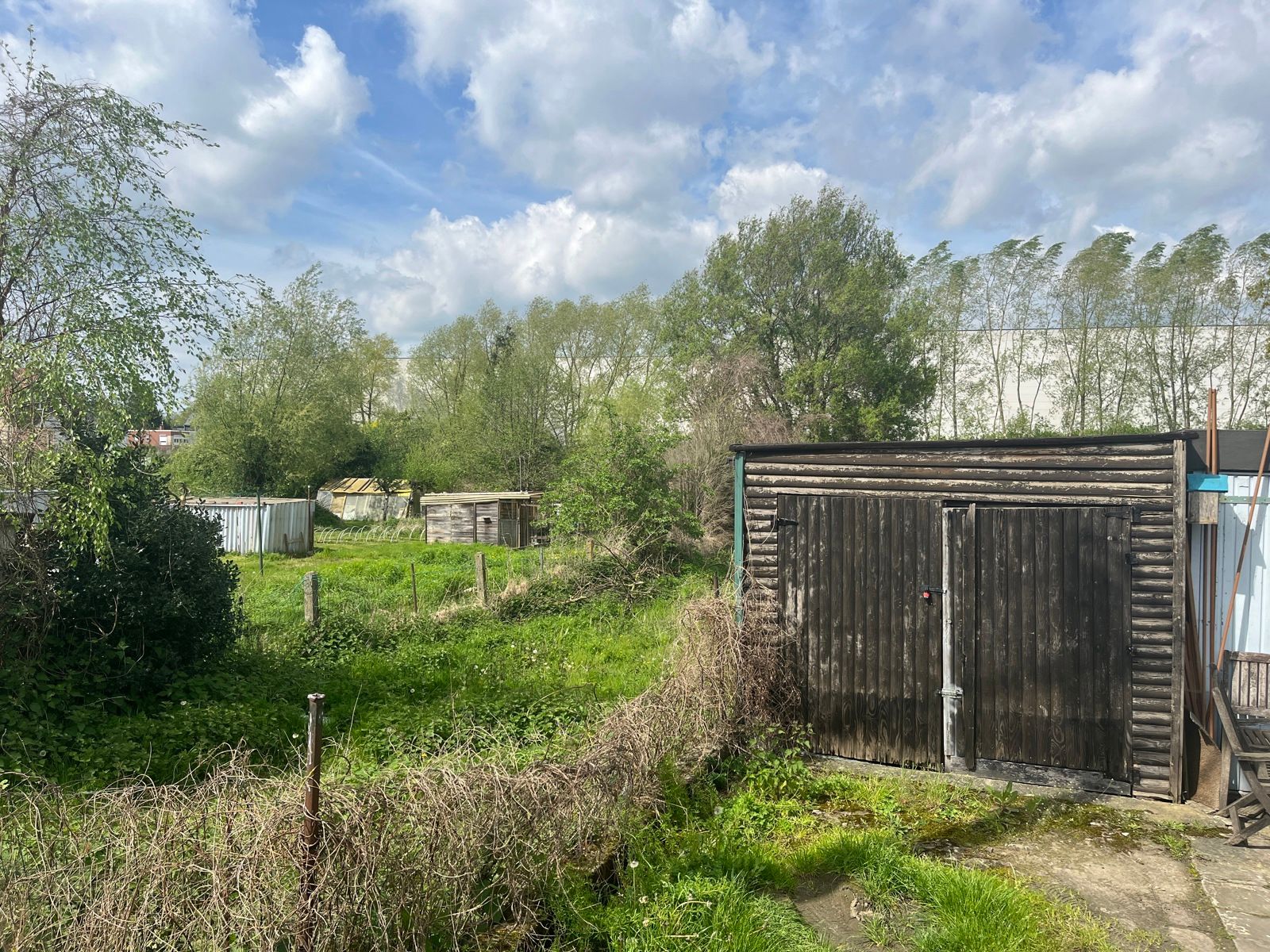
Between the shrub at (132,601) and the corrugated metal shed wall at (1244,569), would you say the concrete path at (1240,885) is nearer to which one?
the corrugated metal shed wall at (1244,569)

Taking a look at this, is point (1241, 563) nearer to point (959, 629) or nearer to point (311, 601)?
point (959, 629)

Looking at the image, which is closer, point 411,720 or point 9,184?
point 9,184

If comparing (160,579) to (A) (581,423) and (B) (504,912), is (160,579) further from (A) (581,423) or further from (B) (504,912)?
(A) (581,423)

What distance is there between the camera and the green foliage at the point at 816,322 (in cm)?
2412

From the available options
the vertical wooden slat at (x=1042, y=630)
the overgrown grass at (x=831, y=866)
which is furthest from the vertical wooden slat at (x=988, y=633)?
the overgrown grass at (x=831, y=866)

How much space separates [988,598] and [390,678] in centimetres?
640

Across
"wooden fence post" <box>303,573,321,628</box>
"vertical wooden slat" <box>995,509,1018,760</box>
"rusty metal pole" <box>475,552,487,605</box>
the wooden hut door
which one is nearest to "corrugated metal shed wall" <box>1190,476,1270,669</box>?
the wooden hut door

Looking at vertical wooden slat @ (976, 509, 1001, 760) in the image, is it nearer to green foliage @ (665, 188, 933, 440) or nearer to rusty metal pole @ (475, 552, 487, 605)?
rusty metal pole @ (475, 552, 487, 605)

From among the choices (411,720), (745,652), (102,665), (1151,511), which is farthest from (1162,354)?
(102,665)

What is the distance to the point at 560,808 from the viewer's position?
3631 mm

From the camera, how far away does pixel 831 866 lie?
446 centimetres

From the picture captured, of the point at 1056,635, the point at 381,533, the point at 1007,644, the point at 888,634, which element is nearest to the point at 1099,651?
the point at 1056,635

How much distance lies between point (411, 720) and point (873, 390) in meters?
20.9

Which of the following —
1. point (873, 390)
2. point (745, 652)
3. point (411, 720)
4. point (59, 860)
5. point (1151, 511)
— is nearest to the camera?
point (59, 860)
